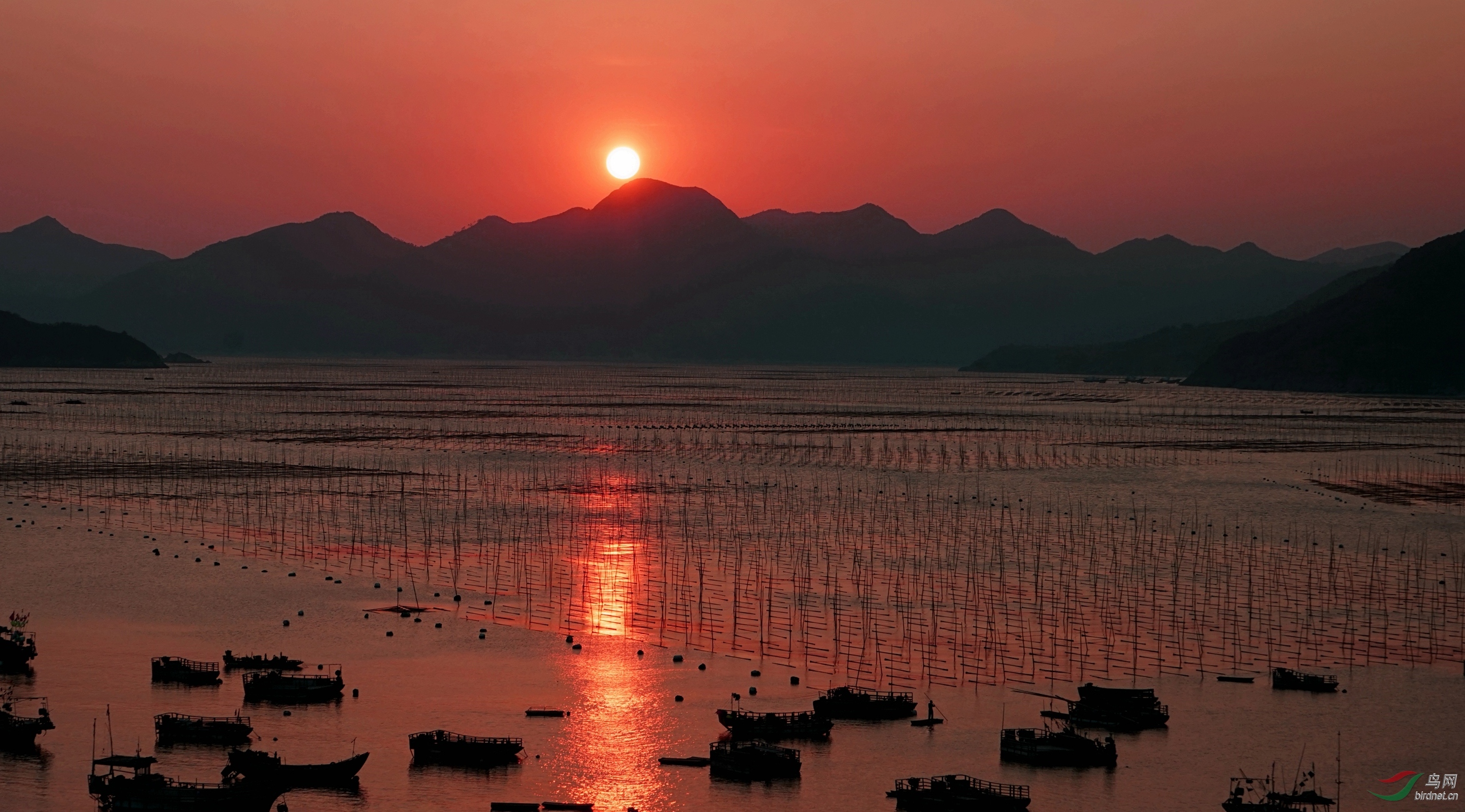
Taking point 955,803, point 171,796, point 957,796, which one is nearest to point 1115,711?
point 957,796

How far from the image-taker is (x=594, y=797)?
39594 mm

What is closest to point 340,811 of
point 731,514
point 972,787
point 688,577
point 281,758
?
point 281,758

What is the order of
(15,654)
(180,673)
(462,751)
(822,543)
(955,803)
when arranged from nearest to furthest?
1. (955,803)
2. (462,751)
3. (180,673)
4. (15,654)
5. (822,543)

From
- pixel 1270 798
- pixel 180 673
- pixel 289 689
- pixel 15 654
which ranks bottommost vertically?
pixel 1270 798

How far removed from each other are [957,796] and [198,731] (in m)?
23.6

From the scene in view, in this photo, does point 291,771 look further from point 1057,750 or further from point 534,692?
point 1057,750

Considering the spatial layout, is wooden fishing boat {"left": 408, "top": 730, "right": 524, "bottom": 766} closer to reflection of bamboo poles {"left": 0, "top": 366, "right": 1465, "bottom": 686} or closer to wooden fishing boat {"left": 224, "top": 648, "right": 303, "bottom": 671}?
wooden fishing boat {"left": 224, "top": 648, "right": 303, "bottom": 671}

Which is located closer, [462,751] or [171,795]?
[171,795]

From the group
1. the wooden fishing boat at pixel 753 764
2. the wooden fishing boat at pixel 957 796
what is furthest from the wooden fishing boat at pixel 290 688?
the wooden fishing boat at pixel 957 796

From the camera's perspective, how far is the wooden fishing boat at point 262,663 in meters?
50.8

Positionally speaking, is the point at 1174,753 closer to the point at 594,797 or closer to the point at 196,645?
the point at 594,797

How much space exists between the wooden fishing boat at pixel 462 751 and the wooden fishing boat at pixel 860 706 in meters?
10.5

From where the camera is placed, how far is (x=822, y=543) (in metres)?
81.1

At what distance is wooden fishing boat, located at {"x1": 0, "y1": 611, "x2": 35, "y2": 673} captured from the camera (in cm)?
5078
